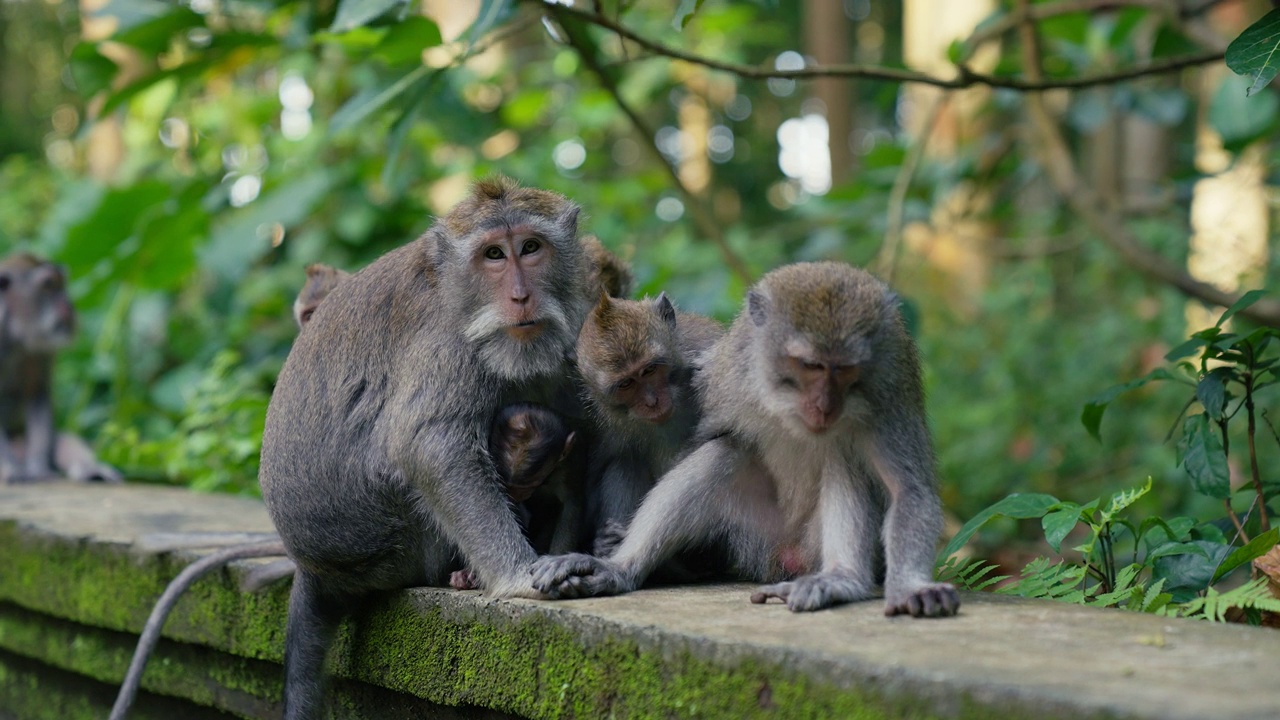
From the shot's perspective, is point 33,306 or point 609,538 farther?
point 33,306

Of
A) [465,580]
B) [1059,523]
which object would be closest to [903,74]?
[1059,523]

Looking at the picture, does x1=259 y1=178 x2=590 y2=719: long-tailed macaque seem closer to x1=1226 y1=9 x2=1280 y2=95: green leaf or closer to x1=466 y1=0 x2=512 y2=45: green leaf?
x1=466 y1=0 x2=512 y2=45: green leaf

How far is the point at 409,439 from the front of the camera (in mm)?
3549

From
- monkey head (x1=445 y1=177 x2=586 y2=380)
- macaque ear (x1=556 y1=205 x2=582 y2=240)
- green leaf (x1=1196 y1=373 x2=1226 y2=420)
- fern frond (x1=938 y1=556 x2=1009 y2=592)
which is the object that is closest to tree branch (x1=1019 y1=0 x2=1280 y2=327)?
green leaf (x1=1196 y1=373 x2=1226 y2=420)

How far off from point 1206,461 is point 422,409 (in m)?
2.19

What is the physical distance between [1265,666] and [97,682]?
13.6ft

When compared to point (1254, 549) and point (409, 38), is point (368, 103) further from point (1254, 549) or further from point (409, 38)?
point (1254, 549)

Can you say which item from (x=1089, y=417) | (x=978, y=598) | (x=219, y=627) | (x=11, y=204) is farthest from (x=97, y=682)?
(x=11, y=204)

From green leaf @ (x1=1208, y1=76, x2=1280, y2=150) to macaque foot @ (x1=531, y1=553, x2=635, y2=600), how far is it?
3.56 metres

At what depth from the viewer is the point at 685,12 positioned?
3598 mm

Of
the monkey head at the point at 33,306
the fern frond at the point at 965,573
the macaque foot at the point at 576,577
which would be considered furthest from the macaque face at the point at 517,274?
the monkey head at the point at 33,306

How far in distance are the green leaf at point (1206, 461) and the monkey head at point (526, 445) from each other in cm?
175

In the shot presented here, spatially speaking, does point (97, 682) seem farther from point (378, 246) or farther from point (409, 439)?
point (378, 246)

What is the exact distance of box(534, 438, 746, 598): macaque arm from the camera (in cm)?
326
